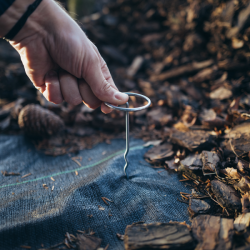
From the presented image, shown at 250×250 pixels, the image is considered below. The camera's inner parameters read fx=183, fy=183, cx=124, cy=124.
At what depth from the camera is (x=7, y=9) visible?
1163 mm

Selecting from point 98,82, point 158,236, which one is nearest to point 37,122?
point 98,82

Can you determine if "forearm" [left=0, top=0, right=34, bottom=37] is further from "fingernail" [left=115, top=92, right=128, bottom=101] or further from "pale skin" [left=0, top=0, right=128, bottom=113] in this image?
"fingernail" [left=115, top=92, right=128, bottom=101]

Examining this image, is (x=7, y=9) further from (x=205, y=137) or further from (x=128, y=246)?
(x=205, y=137)

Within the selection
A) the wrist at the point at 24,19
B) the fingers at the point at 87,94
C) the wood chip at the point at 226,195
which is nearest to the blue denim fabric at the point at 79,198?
the wood chip at the point at 226,195

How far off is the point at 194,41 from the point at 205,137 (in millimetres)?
1690

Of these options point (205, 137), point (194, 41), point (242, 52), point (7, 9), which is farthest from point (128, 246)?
point (194, 41)

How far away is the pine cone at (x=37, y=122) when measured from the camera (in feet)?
6.26

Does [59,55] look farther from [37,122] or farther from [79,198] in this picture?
[79,198]

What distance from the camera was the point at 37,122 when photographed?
1.90 m

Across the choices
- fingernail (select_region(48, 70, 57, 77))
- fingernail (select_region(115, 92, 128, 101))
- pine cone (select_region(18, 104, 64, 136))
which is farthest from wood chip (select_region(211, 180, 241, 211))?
pine cone (select_region(18, 104, 64, 136))

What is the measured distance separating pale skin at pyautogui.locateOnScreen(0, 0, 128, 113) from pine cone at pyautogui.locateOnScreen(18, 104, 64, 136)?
1.58 feet

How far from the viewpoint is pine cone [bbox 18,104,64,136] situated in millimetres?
1908

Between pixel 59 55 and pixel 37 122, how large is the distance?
83 centimetres

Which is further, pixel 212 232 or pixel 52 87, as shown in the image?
pixel 52 87
